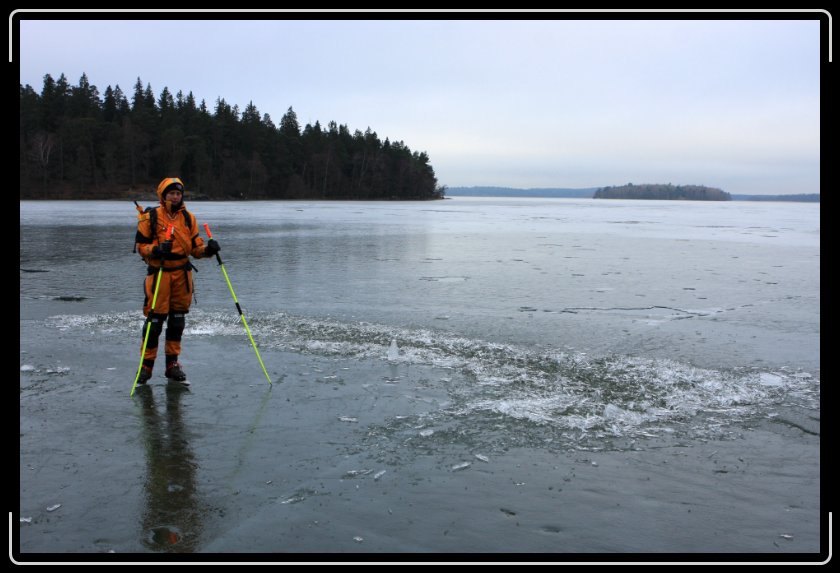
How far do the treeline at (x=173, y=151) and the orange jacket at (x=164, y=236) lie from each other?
75.7m

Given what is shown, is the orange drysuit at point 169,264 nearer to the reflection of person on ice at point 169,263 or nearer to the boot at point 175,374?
the reflection of person on ice at point 169,263

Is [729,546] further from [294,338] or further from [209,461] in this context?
[294,338]

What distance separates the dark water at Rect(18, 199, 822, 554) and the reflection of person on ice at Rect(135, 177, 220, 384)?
0.32 metres

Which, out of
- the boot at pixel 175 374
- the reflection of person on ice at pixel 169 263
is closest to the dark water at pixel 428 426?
the boot at pixel 175 374

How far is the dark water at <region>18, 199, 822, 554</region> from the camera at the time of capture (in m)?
3.52

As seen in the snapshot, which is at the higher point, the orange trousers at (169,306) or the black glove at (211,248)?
the black glove at (211,248)

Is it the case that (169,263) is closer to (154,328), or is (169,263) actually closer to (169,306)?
(169,306)

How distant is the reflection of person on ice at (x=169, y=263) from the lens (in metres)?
5.98

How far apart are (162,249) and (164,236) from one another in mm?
257

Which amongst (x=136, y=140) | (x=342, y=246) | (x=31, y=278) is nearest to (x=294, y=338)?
(x=31, y=278)

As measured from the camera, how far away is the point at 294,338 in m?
7.80

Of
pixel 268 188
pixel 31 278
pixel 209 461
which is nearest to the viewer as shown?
pixel 209 461

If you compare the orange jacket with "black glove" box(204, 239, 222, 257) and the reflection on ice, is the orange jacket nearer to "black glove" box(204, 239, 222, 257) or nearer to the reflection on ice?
"black glove" box(204, 239, 222, 257)
